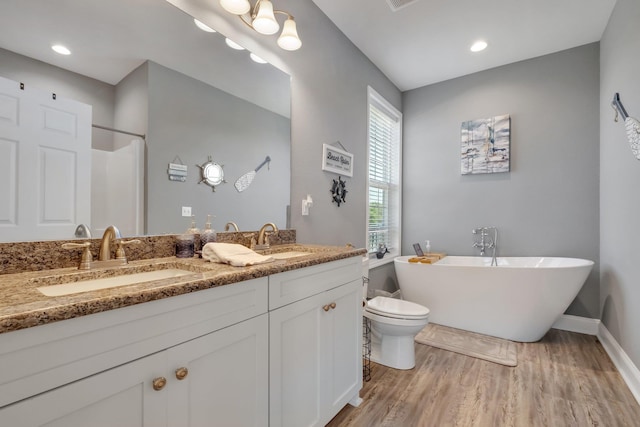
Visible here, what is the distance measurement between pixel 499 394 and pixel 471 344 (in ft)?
2.25

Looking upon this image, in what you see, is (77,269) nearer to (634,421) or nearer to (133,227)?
(133,227)

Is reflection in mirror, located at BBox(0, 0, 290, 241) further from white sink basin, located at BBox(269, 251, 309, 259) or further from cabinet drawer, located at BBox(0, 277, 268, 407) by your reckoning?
cabinet drawer, located at BBox(0, 277, 268, 407)

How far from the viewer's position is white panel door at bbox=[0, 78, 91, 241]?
993 mm

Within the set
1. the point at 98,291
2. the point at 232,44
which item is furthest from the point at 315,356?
the point at 232,44

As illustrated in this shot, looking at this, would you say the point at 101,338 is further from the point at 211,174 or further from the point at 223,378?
the point at 211,174

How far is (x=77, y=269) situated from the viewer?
1074 millimetres

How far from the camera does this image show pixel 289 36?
1.81 meters

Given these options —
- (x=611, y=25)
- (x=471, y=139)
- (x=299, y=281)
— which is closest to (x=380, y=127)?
(x=471, y=139)

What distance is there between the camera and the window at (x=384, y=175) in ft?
10.8

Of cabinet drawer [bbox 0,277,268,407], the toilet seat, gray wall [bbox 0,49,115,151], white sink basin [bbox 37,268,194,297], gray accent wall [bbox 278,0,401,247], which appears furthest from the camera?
gray accent wall [bbox 278,0,401,247]

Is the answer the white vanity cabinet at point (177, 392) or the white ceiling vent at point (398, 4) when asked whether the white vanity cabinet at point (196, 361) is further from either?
the white ceiling vent at point (398, 4)

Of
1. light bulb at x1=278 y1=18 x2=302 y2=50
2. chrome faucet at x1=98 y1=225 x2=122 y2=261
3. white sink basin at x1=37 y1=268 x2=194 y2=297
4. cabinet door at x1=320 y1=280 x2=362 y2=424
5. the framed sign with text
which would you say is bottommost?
cabinet door at x1=320 y1=280 x2=362 y2=424

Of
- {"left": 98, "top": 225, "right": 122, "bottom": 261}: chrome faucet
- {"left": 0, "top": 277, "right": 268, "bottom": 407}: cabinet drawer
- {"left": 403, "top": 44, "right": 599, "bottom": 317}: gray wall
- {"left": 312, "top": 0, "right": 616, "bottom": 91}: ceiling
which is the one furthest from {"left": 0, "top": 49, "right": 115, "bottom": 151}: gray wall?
{"left": 403, "top": 44, "right": 599, "bottom": 317}: gray wall

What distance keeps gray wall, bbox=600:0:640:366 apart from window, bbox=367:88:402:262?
1905 millimetres
